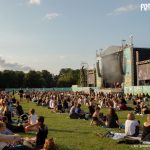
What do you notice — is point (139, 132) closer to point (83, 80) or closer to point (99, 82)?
point (99, 82)

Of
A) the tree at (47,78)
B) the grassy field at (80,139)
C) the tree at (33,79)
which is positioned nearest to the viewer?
the grassy field at (80,139)

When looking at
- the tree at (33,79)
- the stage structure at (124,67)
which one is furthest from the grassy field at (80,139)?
the tree at (33,79)

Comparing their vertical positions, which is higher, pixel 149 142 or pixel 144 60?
pixel 144 60

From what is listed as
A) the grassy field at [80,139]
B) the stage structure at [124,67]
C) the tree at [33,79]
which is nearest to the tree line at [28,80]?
the tree at [33,79]

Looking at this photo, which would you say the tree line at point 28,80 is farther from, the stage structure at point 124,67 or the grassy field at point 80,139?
the grassy field at point 80,139

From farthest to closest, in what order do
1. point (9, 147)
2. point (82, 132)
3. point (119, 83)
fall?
point (119, 83) → point (82, 132) → point (9, 147)

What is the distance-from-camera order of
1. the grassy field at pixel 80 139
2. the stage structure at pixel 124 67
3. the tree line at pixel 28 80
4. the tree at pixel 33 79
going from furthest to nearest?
the tree at pixel 33 79
the tree line at pixel 28 80
the stage structure at pixel 124 67
the grassy field at pixel 80 139

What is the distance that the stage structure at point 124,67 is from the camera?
7160 centimetres

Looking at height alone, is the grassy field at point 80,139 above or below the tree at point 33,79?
below

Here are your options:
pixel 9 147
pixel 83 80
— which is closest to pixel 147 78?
pixel 83 80

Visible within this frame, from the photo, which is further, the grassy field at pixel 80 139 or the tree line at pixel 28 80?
the tree line at pixel 28 80

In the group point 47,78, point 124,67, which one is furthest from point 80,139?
point 47,78

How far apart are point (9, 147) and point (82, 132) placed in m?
6.72

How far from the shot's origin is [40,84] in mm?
160750
